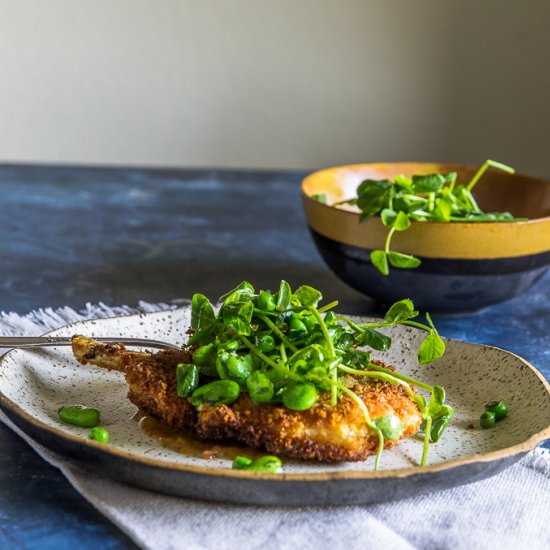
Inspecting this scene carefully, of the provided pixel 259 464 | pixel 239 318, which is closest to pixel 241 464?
pixel 259 464

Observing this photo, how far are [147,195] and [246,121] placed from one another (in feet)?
6.56

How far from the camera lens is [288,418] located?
4.15ft

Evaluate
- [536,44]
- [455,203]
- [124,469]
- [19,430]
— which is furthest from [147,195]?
[536,44]

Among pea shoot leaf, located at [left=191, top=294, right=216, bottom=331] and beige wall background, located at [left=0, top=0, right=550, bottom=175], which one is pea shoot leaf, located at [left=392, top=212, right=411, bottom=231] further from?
beige wall background, located at [left=0, top=0, right=550, bottom=175]

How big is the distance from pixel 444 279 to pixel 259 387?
2.68ft

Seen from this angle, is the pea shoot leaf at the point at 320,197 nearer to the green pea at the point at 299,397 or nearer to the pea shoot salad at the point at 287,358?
the pea shoot salad at the point at 287,358

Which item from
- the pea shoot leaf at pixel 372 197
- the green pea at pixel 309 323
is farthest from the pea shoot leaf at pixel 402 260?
the green pea at pixel 309 323

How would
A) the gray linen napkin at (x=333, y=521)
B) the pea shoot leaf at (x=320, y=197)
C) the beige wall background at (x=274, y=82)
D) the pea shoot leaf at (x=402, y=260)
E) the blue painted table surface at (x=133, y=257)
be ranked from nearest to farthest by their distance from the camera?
the gray linen napkin at (x=333, y=521), the blue painted table surface at (x=133, y=257), the pea shoot leaf at (x=402, y=260), the pea shoot leaf at (x=320, y=197), the beige wall background at (x=274, y=82)

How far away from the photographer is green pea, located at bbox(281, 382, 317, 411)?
125cm

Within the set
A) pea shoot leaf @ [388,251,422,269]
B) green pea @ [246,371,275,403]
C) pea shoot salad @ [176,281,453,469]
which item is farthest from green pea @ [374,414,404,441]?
pea shoot leaf @ [388,251,422,269]

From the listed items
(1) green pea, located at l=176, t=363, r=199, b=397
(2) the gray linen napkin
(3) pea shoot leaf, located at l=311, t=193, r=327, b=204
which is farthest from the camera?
(3) pea shoot leaf, located at l=311, t=193, r=327, b=204

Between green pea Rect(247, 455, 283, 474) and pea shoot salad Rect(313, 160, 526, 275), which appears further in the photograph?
pea shoot salad Rect(313, 160, 526, 275)

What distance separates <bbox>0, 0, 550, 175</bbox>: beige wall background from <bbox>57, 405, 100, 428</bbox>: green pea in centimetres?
389

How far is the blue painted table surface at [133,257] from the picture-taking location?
4.03 feet
